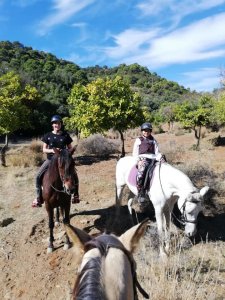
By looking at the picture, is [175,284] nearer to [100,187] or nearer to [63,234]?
[63,234]

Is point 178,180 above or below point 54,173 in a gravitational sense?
below

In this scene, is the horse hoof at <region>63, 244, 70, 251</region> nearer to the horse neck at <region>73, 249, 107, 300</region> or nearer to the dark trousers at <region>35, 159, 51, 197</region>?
the dark trousers at <region>35, 159, 51, 197</region>

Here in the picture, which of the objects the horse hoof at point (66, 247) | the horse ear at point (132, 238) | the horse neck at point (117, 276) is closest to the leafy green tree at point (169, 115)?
the horse hoof at point (66, 247)

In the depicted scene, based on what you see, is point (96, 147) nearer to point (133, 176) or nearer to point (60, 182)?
point (133, 176)

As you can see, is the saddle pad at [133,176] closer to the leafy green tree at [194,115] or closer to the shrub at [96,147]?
the shrub at [96,147]

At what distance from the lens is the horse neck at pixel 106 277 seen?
1.44 m

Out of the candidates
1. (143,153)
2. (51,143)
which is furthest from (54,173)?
(143,153)

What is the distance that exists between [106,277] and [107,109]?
15032 millimetres

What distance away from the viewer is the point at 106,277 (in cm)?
152

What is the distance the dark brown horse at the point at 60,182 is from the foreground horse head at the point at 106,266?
4669 millimetres

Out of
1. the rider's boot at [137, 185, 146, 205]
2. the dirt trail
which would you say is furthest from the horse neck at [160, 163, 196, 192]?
the dirt trail

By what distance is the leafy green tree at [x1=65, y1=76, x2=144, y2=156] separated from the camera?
52.7 ft

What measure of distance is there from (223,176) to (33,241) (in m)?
6.51

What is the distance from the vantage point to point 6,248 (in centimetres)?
725
